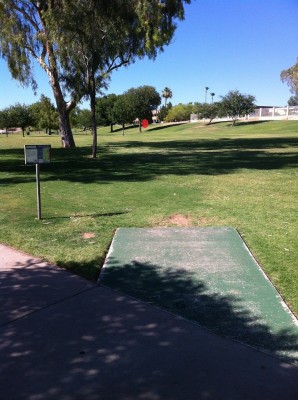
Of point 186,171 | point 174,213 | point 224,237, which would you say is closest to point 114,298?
point 224,237

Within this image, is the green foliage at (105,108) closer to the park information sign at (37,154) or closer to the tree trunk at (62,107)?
the tree trunk at (62,107)

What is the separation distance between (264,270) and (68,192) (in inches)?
246

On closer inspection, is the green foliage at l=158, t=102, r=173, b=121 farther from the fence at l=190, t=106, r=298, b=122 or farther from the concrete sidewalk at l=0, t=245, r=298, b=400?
the concrete sidewalk at l=0, t=245, r=298, b=400

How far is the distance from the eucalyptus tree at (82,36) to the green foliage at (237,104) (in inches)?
1906

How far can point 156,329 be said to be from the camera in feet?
10.7

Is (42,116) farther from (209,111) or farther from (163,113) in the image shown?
(163,113)

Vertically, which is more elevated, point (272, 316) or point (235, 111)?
point (235, 111)

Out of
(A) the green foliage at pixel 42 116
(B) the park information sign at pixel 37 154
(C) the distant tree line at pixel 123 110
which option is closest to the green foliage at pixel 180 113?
(C) the distant tree line at pixel 123 110

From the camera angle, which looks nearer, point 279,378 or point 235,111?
point 279,378

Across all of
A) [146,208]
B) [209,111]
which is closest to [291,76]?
[209,111]

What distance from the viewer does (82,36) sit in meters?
16.2

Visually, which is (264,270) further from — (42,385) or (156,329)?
(42,385)

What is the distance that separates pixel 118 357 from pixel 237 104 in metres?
70.7

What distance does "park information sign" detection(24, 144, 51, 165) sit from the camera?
20.9 ft
